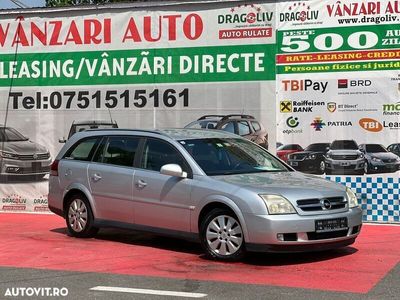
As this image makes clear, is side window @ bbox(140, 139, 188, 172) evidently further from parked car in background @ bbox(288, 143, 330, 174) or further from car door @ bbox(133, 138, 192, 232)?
parked car in background @ bbox(288, 143, 330, 174)

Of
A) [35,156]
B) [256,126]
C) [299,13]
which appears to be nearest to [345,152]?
[256,126]

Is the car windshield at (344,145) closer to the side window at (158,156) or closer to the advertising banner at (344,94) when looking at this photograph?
the advertising banner at (344,94)

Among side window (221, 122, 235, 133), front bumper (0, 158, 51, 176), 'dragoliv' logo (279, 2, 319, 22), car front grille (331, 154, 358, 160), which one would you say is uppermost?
'dragoliv' logo (279, 2, 319, 22)

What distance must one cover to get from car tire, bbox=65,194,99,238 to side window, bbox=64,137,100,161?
0.63 metres

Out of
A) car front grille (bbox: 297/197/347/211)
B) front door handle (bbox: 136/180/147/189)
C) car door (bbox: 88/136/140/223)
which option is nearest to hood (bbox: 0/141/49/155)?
car door (bbox: 88/136/140/223)

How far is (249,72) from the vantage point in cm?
1255

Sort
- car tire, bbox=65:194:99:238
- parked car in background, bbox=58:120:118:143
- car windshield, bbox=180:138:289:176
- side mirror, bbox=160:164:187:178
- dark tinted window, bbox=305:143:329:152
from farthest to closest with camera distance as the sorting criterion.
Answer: parked car in background, bbox=58:120:118:143
dark tinted window, bbox=305:143:329:152
car tire, bbox=65:194:99:238
car windshield, bbox=180:138:289:176
side mirror, bbox=160:164:187:178

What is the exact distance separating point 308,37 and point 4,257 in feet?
21.7

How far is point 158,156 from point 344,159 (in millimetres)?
4154

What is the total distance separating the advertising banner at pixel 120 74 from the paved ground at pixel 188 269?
11.2ft

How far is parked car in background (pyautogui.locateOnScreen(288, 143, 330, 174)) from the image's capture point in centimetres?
1213

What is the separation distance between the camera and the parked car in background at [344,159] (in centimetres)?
1189

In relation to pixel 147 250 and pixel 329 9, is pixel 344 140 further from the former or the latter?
pixel 147 250

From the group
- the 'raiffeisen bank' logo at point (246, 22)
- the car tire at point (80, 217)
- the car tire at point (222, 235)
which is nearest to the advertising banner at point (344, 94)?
the 'raiffeisen bank' logo at point (246, 22)
